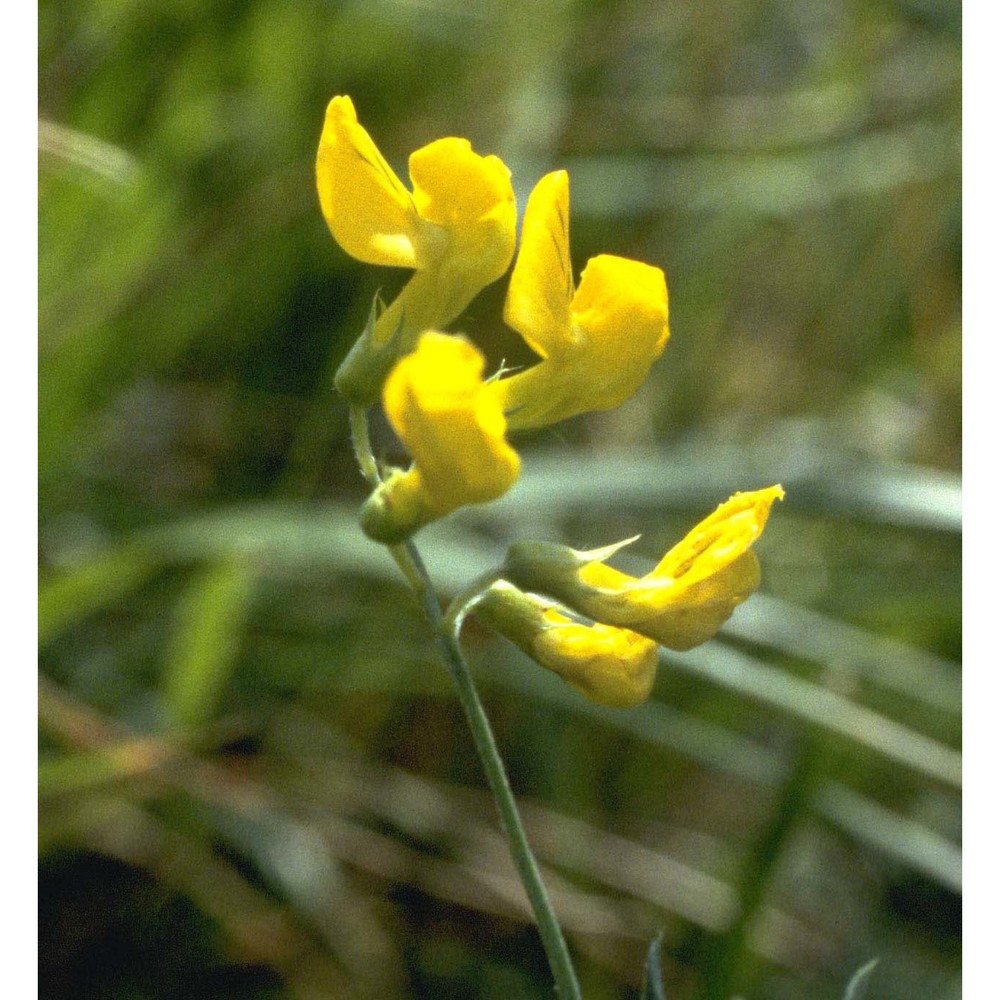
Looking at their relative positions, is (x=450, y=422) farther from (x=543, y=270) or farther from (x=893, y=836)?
Result: (x=893, y=836)

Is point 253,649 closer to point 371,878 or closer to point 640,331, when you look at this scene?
point 371,878

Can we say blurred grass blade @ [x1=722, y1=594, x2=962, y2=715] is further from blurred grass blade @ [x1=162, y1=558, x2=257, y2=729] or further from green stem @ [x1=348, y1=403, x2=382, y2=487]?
green stem @ [x1=348, y1=403, x2=382, y2=487]

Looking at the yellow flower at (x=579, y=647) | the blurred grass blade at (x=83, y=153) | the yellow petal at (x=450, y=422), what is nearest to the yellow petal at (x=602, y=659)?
the yellow flower at (x=579, y=647)

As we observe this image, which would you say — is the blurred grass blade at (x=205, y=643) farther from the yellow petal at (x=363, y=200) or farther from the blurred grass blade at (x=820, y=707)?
the yellow petal at (x=363, y=200)

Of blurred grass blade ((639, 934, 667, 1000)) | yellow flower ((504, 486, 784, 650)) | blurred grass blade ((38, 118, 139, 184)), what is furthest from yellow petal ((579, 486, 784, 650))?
blurred grass blade ((38, 118, 139, 184))

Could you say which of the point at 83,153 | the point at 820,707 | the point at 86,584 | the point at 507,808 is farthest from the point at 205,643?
the point at 507,808
